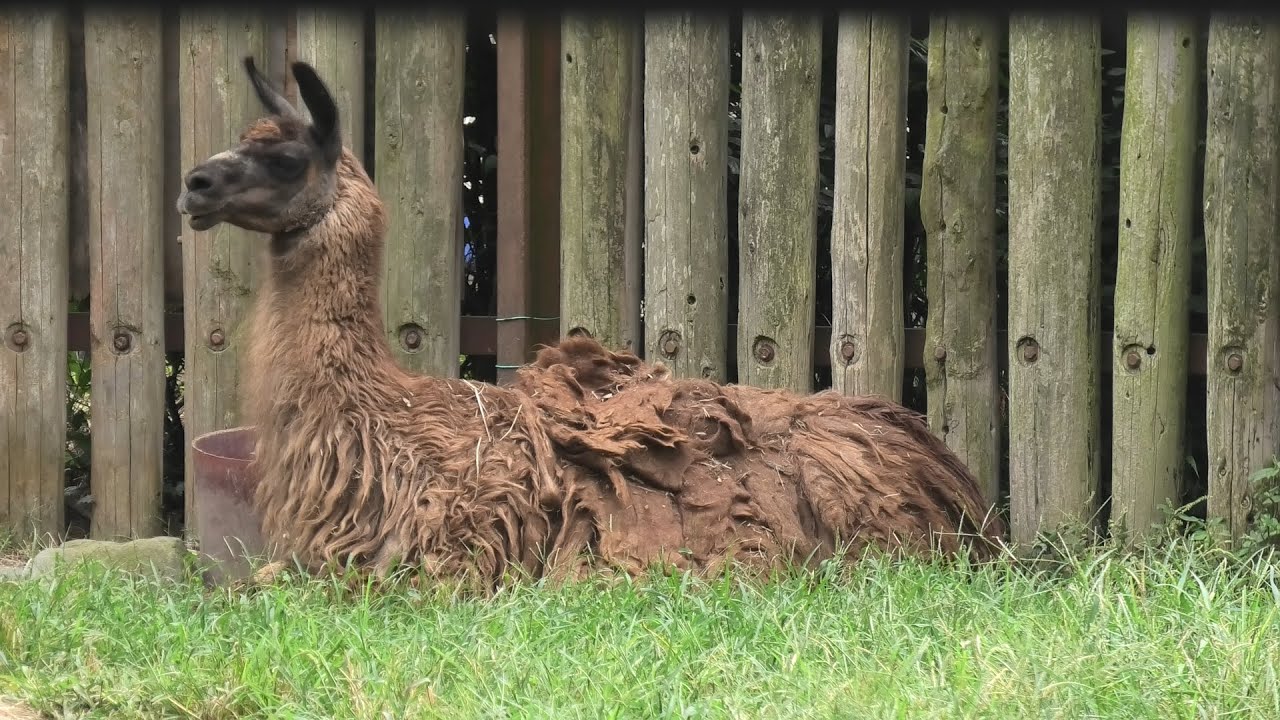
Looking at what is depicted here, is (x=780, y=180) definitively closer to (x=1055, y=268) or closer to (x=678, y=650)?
(x=1055, y=268)

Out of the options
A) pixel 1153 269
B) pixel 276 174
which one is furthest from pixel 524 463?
pixel 1153 269

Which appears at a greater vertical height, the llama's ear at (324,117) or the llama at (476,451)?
the llama's ear at (324,117)

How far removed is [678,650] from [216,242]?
370 centimetres

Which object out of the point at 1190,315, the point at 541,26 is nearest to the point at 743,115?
the point at 541,26

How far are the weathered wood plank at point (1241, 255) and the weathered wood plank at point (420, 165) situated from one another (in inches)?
122

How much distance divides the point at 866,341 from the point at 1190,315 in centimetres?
136

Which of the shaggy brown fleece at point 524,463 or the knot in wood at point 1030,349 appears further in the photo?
the knot in wood at point 1030,349

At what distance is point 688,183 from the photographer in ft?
20.1

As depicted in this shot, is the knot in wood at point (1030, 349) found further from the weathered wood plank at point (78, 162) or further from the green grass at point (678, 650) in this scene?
the weathered wood plank at point (78, 162)

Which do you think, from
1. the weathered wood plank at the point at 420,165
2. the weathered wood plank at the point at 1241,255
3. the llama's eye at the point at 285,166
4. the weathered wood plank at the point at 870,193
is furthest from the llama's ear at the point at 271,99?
the weathered wood plank at the point at 1241,255

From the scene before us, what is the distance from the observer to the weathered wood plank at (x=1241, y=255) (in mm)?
5504

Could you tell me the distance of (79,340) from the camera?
21.9 ft

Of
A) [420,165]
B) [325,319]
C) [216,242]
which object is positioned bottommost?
[325,319]

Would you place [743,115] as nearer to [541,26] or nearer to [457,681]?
[541,26]
